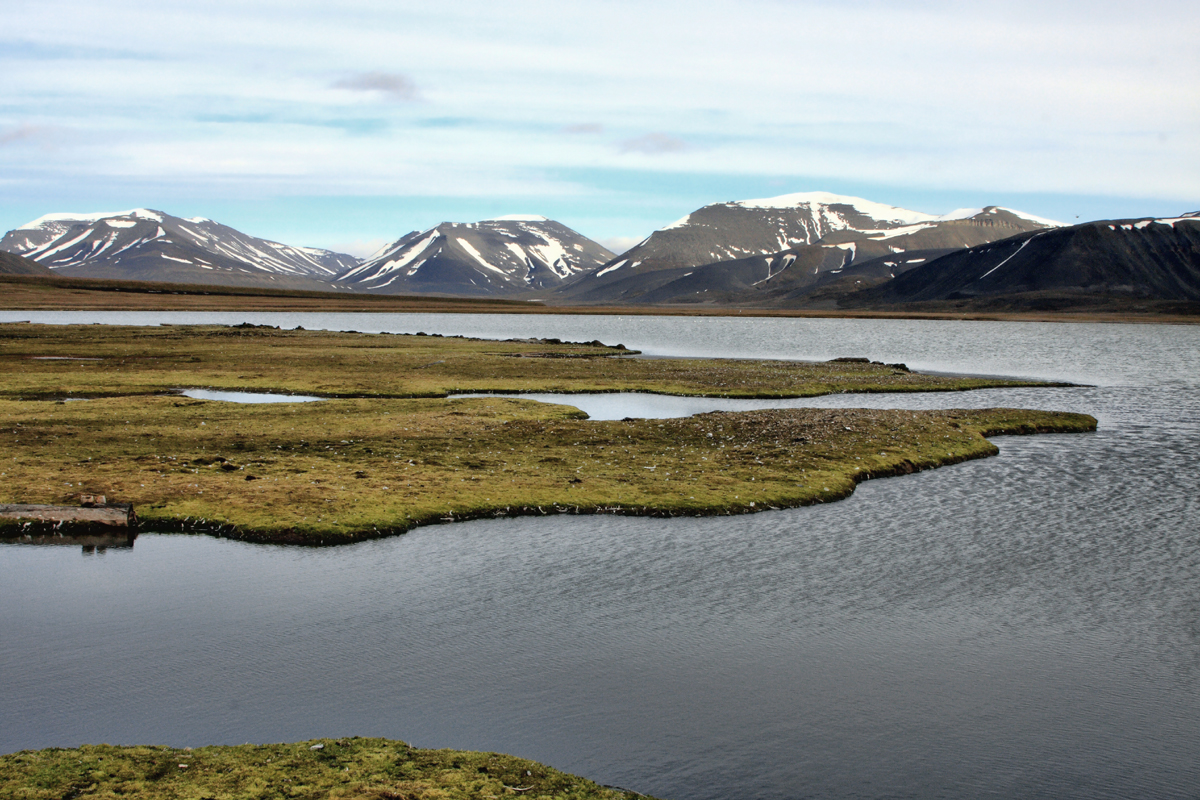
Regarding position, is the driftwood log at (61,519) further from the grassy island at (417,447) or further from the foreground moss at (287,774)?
the foreground moss at (287,774)

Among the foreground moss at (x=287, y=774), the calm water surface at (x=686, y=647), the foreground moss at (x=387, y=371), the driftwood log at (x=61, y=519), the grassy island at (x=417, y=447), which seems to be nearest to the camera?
the foreground moss at (x=287, y=774)

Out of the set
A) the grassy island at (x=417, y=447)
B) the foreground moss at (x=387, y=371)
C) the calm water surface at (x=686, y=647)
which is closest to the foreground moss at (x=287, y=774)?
the calm water surface at (x=686, y=647)

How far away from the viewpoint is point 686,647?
2011cm

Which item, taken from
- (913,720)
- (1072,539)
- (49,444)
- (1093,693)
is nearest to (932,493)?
(1072,539)

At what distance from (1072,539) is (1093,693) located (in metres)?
12.8

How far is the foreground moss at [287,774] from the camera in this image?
13.2 m

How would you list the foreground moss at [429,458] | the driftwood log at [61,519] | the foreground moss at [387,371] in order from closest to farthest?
the driftwood log at [61,519], the foreground moss at [429,458], the foreground moss at [387,371]

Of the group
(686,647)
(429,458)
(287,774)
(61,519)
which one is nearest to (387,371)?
(429,458)

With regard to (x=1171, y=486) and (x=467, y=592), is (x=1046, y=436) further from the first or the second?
(x=467, y=592)

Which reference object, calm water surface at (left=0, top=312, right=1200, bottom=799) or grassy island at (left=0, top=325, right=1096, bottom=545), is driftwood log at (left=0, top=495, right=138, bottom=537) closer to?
grassy island at (left=0, top=325, right=1096, bottom=545)

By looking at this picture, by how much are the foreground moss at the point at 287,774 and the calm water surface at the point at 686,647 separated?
850 mm

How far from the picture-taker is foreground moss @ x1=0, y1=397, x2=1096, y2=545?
30797 mm

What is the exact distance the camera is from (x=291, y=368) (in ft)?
266

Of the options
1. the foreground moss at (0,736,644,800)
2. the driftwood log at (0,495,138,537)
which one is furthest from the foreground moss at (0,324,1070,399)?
the foreground moss at (0,736,644,800)
